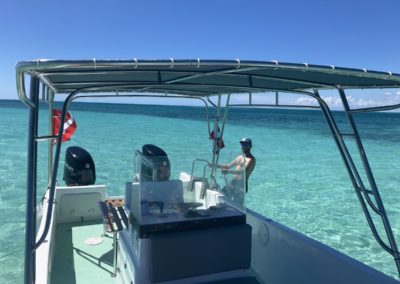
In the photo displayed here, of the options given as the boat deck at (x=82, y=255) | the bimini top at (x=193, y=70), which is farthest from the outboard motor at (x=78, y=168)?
the bimini top at (x=193, y=70)

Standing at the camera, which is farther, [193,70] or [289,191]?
[289,191]

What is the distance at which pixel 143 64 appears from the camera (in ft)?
6.11

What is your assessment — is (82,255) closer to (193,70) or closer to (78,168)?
(78,168)

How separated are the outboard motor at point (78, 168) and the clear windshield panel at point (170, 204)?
2.76m

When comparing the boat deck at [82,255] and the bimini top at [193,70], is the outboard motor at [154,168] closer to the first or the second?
the bimini top at [193,70]

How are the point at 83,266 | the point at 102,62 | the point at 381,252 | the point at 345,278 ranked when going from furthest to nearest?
1. the point at 381,252
2. the point at 83,266
3. the point at 345,278
4. the point at 102,62

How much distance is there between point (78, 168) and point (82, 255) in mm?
1531

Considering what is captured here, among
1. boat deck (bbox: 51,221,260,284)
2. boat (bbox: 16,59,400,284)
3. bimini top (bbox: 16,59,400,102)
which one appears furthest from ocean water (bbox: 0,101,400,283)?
boat deck (bbox: 51,221,260,284)

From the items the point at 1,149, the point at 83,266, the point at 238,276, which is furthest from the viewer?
the point at 1,149

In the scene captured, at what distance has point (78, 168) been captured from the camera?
5.13 m

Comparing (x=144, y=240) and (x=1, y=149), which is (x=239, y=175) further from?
(x=1, y=149)

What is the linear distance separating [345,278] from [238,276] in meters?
0.76

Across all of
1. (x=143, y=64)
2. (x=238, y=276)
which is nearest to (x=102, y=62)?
(x=143, y=64)

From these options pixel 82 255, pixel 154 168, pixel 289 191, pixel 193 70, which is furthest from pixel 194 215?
pixel 289 191
